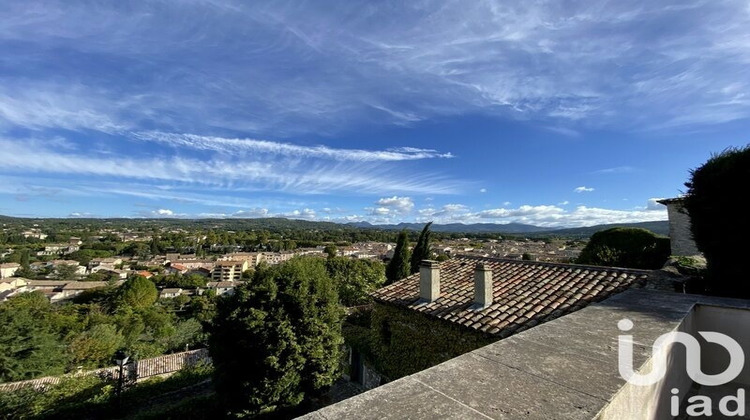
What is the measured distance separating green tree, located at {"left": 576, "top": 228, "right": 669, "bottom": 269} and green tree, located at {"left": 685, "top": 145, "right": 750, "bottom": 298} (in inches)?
312

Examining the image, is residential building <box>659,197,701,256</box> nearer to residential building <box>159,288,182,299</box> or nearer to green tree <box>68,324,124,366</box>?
green tree <box>68,324,124,366</box>

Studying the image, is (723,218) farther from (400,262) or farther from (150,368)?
(150,368)

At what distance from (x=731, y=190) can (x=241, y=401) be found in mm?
11634

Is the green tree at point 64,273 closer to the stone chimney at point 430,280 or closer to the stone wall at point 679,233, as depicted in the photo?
the stone chimney at point 430,280

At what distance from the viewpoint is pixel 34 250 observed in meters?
105

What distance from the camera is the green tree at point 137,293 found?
44.9 meters

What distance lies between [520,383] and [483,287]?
5913 millimetres

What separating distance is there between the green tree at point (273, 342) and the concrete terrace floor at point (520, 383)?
813 cm

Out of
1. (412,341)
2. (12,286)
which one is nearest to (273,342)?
(412,341)

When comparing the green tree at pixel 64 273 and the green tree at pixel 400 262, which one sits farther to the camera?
the green tree at pixel 64 273

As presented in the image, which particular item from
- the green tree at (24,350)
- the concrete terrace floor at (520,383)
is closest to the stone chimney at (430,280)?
the concrete terrace floor at (520,383)

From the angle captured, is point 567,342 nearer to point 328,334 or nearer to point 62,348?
point 328,334

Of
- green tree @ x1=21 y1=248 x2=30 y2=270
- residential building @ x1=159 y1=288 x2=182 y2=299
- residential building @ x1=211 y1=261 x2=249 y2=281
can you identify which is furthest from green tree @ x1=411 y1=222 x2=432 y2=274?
green tree @ x1=21 y1=248 x2=30 y2=270

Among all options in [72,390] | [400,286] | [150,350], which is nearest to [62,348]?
[150,350]
